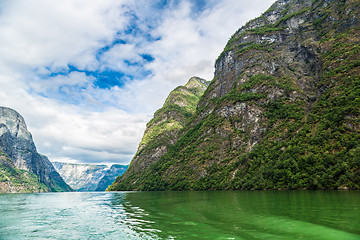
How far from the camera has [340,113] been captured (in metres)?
96.5

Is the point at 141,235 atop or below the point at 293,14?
below

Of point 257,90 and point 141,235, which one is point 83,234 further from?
point 257,90

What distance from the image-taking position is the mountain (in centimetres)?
8906

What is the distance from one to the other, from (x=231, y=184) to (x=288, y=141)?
1544 inches

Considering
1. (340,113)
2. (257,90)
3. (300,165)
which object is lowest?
(300,165)

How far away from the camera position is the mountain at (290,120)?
8906 cm

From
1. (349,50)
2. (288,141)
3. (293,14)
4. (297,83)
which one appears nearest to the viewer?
(288,141)

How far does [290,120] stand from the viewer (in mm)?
131000

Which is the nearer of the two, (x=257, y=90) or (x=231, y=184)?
(x=231, y=184)

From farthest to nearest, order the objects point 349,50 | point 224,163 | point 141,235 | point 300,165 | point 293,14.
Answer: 1. point 293,14
2. point 224,163
3. point 349,50
4. point 300,165
5. point 141,235

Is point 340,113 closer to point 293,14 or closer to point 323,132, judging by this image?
point 323,132

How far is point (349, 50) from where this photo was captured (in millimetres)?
127750

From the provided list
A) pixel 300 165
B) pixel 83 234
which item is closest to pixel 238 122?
pixel 300 165

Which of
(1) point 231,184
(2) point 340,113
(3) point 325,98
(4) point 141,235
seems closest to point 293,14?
(3) point 325,98
